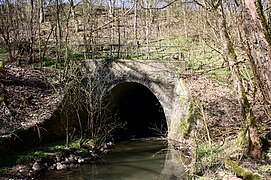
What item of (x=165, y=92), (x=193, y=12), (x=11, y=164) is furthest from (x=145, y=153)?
(x=193, y=12)

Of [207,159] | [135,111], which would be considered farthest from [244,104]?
[135,111]

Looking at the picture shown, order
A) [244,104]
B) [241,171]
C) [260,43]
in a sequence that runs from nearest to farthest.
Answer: [260,43]
[241,171]
[244,104]

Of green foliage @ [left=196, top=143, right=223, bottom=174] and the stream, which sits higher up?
green foliage @ [left=196, top=143, right=223, bottom=174]

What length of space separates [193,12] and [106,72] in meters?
8.57

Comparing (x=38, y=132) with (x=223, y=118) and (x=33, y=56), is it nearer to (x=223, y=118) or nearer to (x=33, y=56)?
(x=33, y=56)

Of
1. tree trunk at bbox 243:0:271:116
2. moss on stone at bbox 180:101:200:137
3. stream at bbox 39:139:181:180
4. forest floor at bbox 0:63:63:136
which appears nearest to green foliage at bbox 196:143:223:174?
stream at bbox 39:139:181:180

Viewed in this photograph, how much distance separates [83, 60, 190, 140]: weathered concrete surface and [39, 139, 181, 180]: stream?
1.85 metres

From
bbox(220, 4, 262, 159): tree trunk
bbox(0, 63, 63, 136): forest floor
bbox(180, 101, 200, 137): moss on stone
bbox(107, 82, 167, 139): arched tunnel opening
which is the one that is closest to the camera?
bbox(220, 4, 262, 159): tree trunk

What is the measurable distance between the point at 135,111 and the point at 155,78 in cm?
776

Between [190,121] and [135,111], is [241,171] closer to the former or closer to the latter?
[190,121]

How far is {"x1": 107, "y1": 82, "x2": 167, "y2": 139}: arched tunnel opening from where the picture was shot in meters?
19.8

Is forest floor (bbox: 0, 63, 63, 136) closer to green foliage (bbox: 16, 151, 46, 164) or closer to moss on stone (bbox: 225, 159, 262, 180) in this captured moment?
green foliage (bbox: 16, 151, 46, 164)

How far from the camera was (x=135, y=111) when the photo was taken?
24328 mm

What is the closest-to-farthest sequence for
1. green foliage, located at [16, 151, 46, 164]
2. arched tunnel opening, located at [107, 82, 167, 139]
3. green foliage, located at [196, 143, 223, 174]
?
1. green foliage, located at [196, 143, 223, 174]
2. green foliage, located at [16, 151, 46, 164]
3. arched tunnel opening, located at [107, 82, 167, 139]
